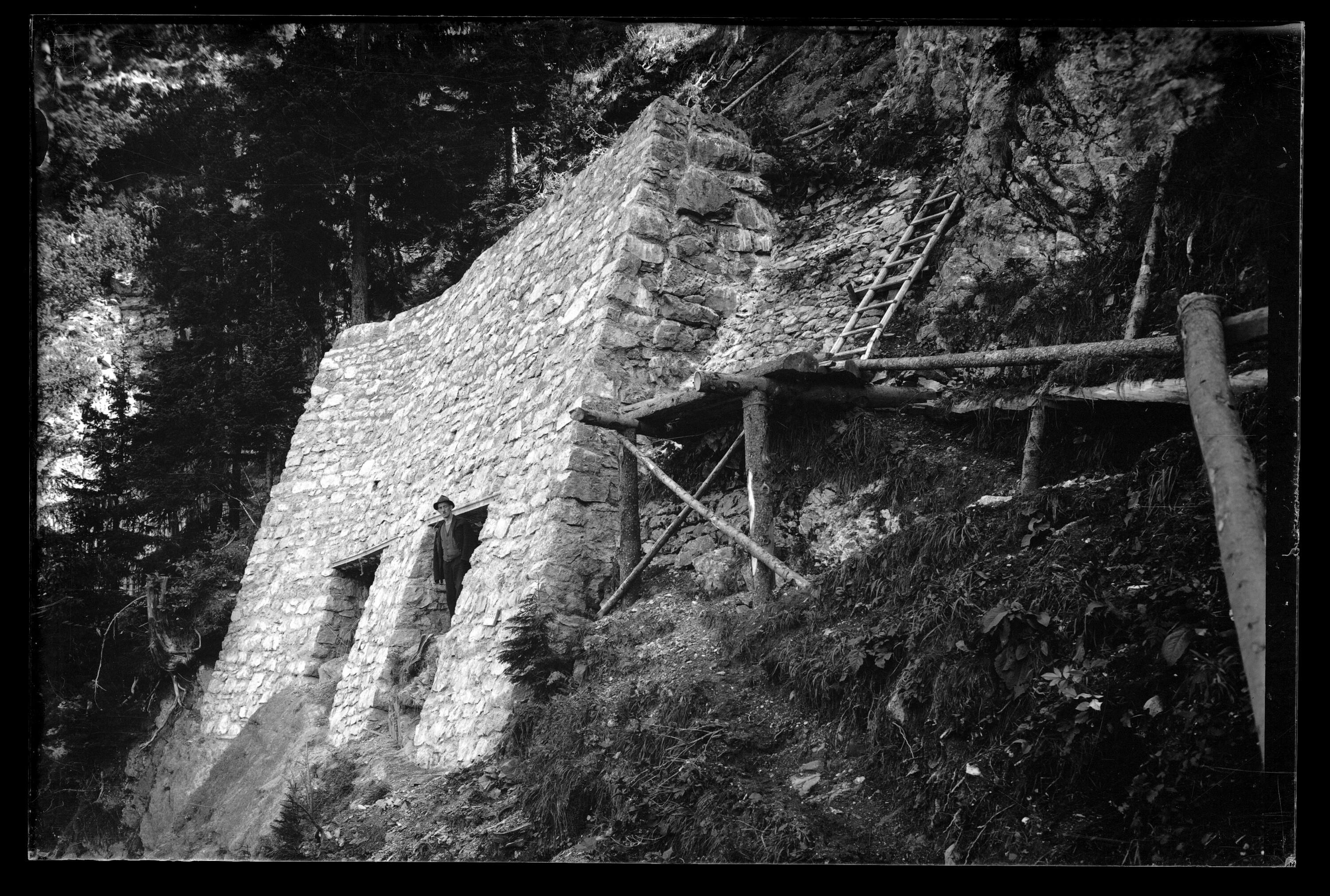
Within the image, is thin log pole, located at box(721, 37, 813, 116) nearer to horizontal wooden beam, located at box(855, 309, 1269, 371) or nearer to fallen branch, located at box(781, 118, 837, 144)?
fallen branch, located at box(781, 118, 837, 144)

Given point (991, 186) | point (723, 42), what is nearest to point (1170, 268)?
point (991, 186)

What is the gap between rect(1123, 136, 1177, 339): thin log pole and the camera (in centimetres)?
499

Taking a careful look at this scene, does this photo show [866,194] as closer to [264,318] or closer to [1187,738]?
[1187,738]

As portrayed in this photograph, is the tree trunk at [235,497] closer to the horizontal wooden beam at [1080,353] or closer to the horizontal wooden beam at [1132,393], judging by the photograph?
the horizontal wooden beam at [1080,353]

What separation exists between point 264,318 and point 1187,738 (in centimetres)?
958

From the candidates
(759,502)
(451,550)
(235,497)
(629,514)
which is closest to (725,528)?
A: (759,502)

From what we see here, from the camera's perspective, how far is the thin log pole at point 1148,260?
4.99m

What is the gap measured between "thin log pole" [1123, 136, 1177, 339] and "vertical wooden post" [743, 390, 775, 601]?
190cm

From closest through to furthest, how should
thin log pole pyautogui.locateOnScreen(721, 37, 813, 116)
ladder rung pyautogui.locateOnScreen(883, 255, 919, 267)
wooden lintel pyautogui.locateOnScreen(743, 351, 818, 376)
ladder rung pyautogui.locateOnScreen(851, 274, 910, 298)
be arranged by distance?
wooden lintel pyautogui.locateOnScreen(743, 351, 818, 376)
ladder rung pyautogui.locateOnScreen(851, 274, 910, 298)
ladder rung pyautogui.locateOnScreen(883, 255, 919, 267)
thin log pole pyautogui.locateOnScreen(721, 37, 813, 116)

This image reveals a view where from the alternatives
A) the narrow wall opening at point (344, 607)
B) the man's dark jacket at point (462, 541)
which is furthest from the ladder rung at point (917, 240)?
the narrow wall opening at point (344, 607)

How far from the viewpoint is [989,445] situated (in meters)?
5.60

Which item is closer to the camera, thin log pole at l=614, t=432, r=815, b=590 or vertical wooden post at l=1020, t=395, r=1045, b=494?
vertical wooden post at l=1020, t=395, r=1045, b=494

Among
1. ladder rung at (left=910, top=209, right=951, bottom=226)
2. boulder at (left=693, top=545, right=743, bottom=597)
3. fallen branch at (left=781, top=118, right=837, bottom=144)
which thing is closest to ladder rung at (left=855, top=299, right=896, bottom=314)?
ladder rung at (left=910, top=209, right=951, bottom=226)

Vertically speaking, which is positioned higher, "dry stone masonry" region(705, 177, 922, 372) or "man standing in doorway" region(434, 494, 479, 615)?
"dry stone masonry" region(705, 177, 922, 372)
